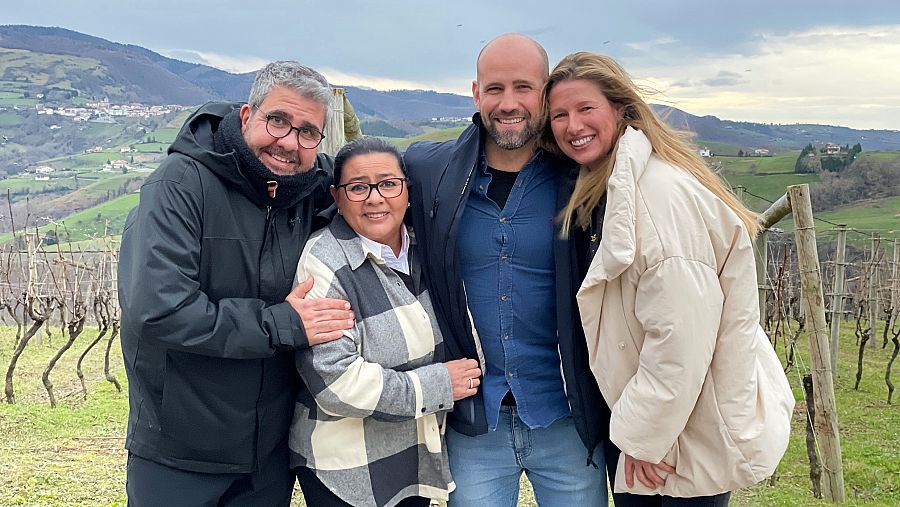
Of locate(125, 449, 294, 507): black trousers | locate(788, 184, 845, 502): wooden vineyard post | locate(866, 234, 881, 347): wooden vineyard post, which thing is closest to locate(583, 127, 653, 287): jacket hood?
locate(125, 449, 294, 507): black trousers

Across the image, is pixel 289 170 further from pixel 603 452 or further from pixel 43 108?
pixel 43 108

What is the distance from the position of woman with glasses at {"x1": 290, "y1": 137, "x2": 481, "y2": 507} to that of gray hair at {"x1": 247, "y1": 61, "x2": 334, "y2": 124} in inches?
8.1

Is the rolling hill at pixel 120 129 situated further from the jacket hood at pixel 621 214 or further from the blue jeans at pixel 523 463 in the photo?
the blue jeans at pixel 523 463

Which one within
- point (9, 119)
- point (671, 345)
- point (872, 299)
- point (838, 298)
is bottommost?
point (872, 299)

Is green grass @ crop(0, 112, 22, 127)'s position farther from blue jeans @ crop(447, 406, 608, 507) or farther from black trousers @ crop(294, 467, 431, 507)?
blue jeans @ crop(447, 406, 608, 507)

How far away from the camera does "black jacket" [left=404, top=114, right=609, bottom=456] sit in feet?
7.04

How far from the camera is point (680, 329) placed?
1812mm

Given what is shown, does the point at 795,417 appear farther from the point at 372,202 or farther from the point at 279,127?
the point at 279,127

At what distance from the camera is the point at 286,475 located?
2.29 m

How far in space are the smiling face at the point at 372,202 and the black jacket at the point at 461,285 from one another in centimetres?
13

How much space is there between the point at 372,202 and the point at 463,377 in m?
0.60

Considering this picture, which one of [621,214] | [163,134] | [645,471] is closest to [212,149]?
[621,214]

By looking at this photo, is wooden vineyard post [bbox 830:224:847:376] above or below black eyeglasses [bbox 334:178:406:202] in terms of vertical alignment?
below

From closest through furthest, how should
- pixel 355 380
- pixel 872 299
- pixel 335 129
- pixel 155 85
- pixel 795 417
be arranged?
pixel 355 380 → pixel 335 129 → pixel 795 417 → pixel 872 299 → pixel 155 85
